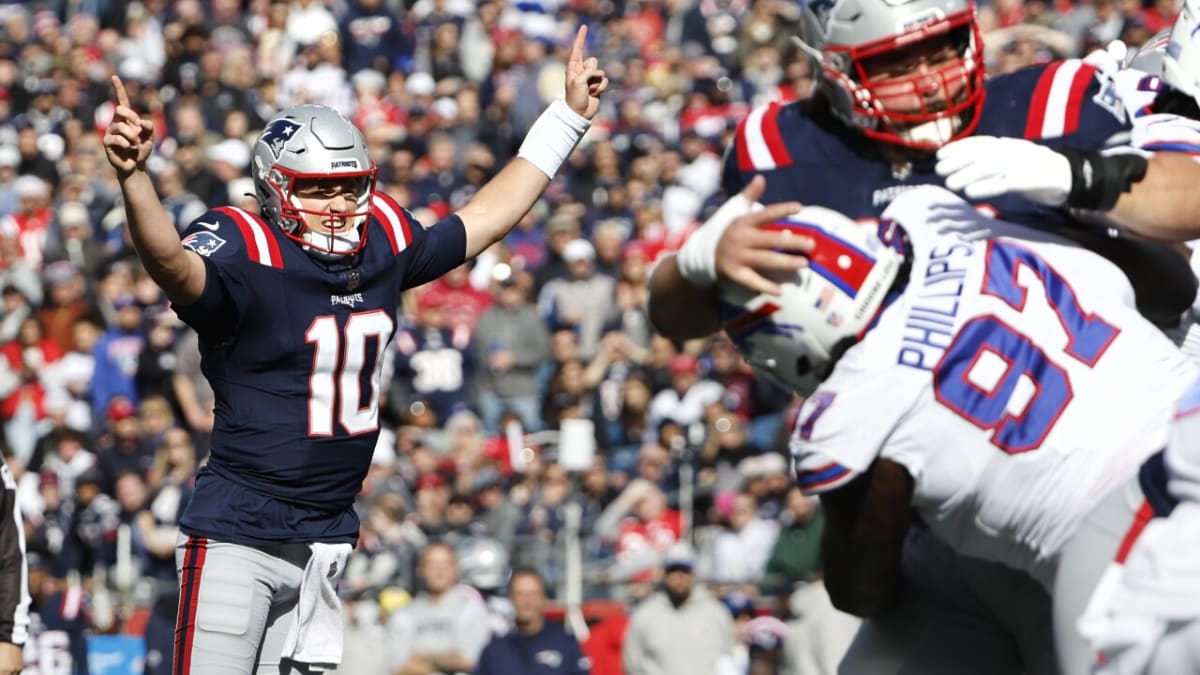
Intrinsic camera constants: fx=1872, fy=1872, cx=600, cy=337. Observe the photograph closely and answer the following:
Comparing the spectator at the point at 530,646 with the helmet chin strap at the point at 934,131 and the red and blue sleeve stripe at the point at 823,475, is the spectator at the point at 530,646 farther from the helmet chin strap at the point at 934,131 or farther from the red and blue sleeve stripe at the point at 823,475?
the red and blue sleeve stripe at the point at 823,475

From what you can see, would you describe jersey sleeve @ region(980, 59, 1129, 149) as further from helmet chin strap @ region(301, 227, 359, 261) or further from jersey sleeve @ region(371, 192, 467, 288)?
helmet chin strap @ region(301, 227, 359, 261)

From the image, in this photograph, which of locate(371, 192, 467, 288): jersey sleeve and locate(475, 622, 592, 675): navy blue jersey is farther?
locate(475, 622, 592, 675): navy blue jersey

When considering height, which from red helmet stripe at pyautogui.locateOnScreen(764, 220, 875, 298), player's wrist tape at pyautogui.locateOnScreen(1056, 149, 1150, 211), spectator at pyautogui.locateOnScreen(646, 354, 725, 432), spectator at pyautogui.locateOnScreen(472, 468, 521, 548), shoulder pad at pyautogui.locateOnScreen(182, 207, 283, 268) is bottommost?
spectator at pyautogui.locateOnScreen(472, 468, 521, 548)

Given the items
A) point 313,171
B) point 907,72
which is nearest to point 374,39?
point 313,171

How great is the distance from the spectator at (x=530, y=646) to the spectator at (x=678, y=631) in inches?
11.7

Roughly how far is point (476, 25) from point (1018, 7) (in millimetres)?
4565

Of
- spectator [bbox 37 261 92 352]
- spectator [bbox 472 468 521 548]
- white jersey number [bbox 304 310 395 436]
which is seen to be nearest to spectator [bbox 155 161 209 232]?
spectator [bbox 37 261 92 352]

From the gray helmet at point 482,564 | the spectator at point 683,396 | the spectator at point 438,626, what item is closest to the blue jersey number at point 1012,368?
the spectator at point 438,626

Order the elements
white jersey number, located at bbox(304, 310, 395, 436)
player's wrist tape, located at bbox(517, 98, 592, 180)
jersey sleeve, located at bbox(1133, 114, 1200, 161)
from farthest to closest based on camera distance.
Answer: player's wrist tape, located at bbox(517, 98, 592, 180)
white jersey number, located at bbox(304, 310, 395, 436)
jersey sleeve, located at bbox(1133, 114, 1200, 161)

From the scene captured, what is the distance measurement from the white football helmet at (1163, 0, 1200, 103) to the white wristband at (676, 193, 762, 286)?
3.39 ft

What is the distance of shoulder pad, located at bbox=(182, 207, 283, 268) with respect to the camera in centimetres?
431

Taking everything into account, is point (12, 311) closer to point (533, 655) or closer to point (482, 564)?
point (482, 564)

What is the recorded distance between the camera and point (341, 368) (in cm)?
451

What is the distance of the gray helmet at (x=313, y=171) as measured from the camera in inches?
176
